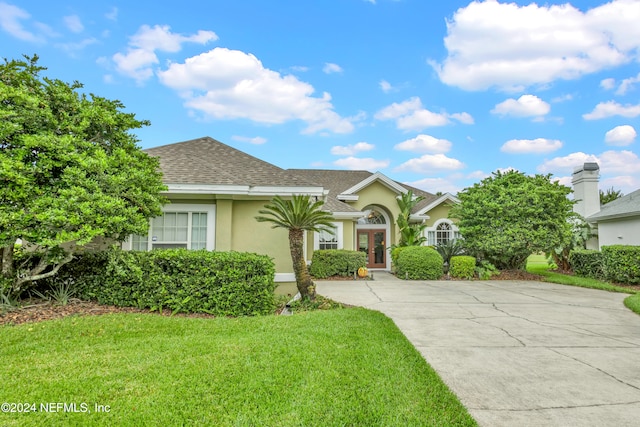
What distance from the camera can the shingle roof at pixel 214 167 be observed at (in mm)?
9203

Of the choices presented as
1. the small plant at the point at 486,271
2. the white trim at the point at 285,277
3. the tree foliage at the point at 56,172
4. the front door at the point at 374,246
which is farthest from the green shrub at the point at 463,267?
the tree foliage at the point at 56,172

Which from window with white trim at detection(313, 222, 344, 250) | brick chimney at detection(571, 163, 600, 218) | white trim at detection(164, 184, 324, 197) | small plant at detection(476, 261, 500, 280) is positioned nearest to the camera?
white trim at detection(164, 184, 324, 197)

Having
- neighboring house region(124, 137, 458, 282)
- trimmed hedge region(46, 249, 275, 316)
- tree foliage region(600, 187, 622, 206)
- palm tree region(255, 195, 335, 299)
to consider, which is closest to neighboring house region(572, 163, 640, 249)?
palm tree region(255, 195, 335, 299)

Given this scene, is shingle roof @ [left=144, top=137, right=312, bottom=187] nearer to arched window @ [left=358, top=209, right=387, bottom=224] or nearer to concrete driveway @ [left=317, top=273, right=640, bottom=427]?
concrete driveway @ [left=317, top=273, right=640, bottom=427]

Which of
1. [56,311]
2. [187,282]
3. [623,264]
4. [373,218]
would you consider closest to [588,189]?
[623,264]

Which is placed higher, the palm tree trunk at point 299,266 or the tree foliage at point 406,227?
the tree foliage at point 406,227

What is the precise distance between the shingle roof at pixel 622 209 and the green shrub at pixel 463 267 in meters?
7.18

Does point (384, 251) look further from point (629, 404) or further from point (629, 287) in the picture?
point (629, 404)

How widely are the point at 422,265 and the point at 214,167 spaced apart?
978cm

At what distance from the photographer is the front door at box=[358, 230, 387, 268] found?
19672 mm

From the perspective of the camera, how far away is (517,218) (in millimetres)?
13938

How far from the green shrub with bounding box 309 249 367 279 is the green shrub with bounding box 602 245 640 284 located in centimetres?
988

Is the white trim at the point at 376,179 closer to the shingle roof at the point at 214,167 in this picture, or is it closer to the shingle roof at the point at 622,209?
the shingle roof at the point at 214,167

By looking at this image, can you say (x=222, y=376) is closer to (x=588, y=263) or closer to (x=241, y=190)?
(x=241, y=190)
